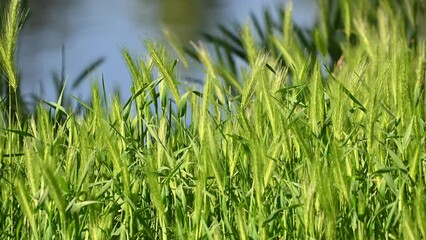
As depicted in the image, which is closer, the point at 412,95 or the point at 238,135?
the point at 238,135

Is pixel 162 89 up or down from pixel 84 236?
up

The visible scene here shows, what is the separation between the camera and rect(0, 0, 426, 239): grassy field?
4.27ft

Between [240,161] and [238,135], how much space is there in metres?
0.04

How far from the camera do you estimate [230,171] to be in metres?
1.43

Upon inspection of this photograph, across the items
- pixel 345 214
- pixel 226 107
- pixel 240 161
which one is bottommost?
pixel 345 214

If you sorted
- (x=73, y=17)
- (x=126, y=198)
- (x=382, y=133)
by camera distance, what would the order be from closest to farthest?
(x=126, y=198), (x=382, y=133), (x=73, y=17)

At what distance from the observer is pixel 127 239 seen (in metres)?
1.38

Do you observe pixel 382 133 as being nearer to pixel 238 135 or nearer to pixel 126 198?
pixel 238 135

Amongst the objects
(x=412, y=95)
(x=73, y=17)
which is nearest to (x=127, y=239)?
(x=412, y=95)

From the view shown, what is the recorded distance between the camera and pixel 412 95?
166 centimetres

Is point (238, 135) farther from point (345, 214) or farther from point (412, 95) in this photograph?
point (412, 95)

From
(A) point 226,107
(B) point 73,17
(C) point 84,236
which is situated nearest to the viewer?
(C) point 84,236

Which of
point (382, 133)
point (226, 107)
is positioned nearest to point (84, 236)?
point (226, 107)

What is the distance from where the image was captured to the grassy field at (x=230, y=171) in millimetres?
1302
